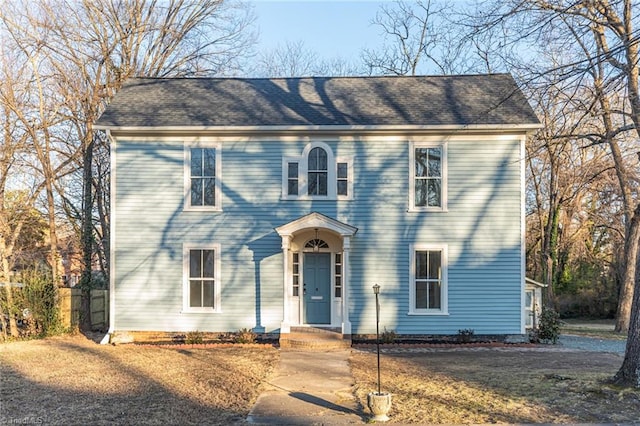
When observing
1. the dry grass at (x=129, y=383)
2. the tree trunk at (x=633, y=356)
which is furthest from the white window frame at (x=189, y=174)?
the tree trunk at (x=633, y=356)

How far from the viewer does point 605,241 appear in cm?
2950

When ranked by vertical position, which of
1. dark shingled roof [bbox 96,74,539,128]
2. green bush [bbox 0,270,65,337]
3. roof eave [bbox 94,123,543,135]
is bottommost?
green bush [bbox 0,270,65,337]

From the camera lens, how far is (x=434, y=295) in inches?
568

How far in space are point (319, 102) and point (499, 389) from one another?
10.0m

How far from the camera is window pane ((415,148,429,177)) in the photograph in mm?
14664

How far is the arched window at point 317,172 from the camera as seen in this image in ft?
48.2

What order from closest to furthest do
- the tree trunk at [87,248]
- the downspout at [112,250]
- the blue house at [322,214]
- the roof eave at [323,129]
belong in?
the roof eave at [323,129], the blue house at [322,214], the downspout at [112,250], the tree trunk at [87,248]

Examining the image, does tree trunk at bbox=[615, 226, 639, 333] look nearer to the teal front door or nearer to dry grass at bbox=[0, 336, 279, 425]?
the teal front door

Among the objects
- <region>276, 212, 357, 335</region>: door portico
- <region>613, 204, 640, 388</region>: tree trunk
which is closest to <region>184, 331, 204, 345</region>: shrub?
<region>276, 212, 357, 335</region>: door portico

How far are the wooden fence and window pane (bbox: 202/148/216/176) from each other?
6.04 m

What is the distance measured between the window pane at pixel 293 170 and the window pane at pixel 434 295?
4848 mm

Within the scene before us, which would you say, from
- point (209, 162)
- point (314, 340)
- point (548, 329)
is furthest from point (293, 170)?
point (548, 329)

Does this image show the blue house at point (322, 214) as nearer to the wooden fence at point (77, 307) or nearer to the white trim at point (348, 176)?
the white trim at point (348, 176)

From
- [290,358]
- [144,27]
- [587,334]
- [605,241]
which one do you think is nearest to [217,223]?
[290,358]
